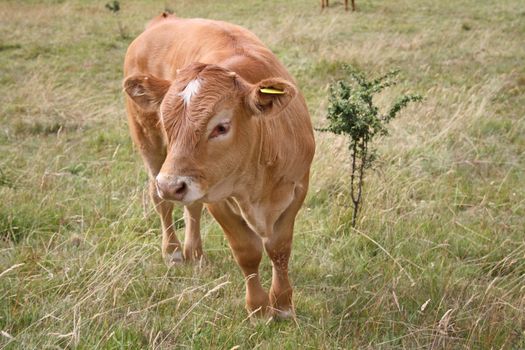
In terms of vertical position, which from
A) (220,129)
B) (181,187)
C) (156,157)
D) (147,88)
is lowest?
(156,157)

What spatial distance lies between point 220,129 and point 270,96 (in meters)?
0.27

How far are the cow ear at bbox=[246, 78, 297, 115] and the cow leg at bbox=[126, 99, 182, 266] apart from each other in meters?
1.67

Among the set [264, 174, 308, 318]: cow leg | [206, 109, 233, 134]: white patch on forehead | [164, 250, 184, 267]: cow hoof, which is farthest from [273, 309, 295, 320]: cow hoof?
[206, 109, 233, 134]: white patch on forehead

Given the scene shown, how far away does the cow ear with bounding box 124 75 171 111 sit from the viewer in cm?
303

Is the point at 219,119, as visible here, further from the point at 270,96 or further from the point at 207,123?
the point at 270,96

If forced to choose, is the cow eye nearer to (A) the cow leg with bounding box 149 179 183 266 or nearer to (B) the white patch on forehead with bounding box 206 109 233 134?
(B) the white patch on forehead with bounding box 206 109 233 134

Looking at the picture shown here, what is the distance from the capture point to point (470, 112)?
6.67 metres

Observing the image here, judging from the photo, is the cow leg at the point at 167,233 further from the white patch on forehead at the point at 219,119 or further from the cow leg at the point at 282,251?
the white patch on forehead at the point at 219,119

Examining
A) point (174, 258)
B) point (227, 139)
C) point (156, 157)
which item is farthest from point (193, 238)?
point (227, 139)

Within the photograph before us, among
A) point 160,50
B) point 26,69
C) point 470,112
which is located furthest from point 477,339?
point 26,69

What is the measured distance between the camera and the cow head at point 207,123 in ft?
8.73

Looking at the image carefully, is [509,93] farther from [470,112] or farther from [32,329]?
[32,329]

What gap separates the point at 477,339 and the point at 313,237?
1545 millimetres

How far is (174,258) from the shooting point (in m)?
4.42
